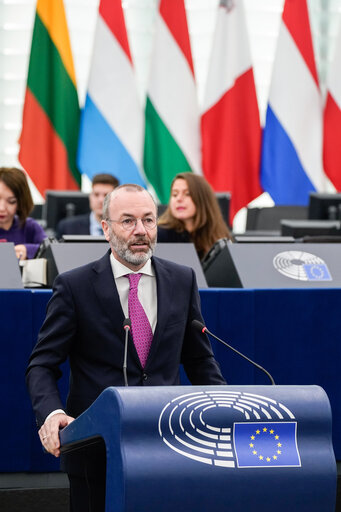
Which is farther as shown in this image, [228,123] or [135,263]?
[228,123]

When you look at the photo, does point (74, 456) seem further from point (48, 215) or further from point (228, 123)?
point (228, 123)

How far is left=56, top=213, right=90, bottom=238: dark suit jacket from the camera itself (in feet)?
19.7

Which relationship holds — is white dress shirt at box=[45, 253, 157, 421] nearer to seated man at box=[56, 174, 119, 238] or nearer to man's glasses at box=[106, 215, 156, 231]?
man's glasses at box=[106, 215, 156, 231]

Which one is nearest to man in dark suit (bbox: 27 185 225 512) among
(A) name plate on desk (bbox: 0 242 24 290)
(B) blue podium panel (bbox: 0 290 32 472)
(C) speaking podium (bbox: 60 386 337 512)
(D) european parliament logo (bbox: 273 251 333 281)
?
(C) speaking podium (bbox: 60 386 337 512)

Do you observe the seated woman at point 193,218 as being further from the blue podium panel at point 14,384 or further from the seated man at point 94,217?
the blue podium panel at point 14,384

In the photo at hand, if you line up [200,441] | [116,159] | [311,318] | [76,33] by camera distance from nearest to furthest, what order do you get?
[200,441] < [311,318] < [116,159] < [76,33]

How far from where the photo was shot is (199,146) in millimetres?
7918

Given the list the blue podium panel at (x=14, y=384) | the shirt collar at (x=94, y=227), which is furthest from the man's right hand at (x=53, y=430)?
the shirt collar at (x=94, y=227)

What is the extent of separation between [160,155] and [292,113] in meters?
1.20

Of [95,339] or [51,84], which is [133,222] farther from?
[51,84]

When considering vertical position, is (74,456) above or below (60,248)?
below

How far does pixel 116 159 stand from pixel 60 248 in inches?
157

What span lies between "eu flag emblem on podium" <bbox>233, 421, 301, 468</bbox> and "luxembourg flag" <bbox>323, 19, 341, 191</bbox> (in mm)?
6293

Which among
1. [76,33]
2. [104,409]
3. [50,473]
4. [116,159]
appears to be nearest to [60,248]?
[50,473]
